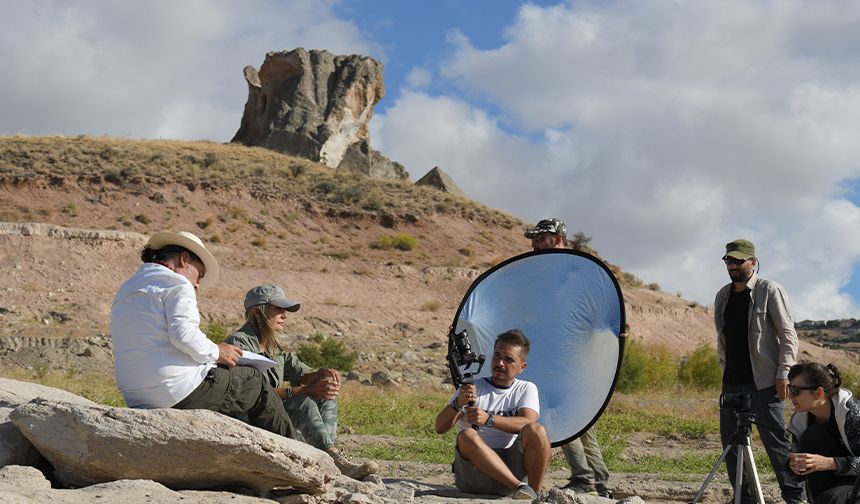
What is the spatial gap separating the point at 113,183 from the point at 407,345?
70.9 feet

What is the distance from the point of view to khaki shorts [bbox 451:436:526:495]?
658 centimetres

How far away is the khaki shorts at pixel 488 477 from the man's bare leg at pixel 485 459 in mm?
77

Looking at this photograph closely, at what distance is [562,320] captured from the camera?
8555 millimetres

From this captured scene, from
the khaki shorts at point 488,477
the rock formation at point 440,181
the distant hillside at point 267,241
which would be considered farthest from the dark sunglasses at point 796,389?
the rock formation at point 440,181

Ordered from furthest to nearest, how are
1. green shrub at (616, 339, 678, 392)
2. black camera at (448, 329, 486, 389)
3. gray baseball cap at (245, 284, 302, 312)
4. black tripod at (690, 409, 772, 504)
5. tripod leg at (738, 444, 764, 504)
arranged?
green shrub at (616, 339, 678, 392), gray baseball cap at (245, 284, 302, 312), black camera at (448, 329, 486, 389), black tripod at (690, 409, 772, 504), tripod leg at (738, 444, 764, 504)

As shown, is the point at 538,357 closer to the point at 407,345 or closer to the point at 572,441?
the point at 572,441

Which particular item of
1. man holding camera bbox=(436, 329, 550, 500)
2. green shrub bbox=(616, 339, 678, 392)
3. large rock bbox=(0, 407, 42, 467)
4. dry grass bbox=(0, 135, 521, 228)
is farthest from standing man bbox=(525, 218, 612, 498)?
dry grass bbox=(0, 135, 521, 228)

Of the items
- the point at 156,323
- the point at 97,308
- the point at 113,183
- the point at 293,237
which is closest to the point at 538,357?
the point at 156,323

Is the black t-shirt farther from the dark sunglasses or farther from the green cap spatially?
the dark sunglasses

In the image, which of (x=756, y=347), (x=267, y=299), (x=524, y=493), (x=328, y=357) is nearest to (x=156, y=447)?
(x=267, y=299)

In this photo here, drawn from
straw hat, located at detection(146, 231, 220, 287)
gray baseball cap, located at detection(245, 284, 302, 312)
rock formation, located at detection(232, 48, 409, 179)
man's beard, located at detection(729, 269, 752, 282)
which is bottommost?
gray baseball cap, located at detection(245, 284, 302, 312)

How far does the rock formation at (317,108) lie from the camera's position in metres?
63.4

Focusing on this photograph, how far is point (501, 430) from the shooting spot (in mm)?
6684

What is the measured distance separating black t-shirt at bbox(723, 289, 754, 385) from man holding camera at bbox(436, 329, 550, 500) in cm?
176
